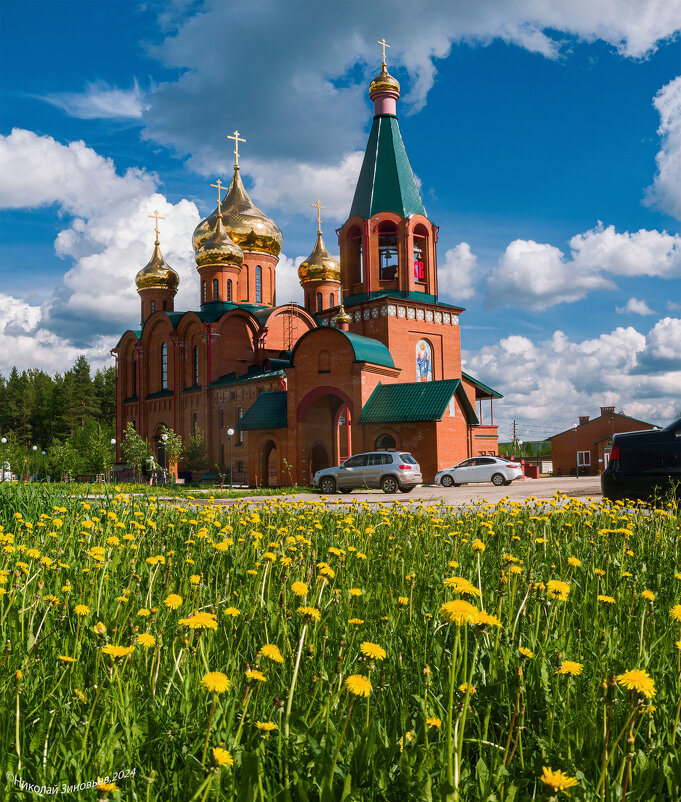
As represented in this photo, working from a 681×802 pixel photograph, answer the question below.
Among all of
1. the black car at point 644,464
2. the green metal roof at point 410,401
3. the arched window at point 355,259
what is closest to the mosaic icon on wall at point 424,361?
the arched window at point 355,259

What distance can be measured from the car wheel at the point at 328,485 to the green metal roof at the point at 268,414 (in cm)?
598

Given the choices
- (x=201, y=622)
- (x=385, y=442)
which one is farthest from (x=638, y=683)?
(x=385, y=442)

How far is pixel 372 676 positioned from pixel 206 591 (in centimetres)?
151

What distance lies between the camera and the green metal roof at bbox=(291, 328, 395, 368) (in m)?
25.2

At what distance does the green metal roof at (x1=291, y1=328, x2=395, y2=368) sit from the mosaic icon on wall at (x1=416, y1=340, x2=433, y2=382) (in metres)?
2.92

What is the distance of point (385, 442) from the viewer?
2505 centimetres

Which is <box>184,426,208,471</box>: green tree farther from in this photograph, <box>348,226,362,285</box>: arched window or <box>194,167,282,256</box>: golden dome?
<box>194,167,282,256</box>: golden dome

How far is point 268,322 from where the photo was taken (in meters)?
36.5

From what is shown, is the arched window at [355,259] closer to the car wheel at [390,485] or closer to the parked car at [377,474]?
the parked car at [377,474]

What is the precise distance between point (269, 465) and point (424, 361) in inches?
333

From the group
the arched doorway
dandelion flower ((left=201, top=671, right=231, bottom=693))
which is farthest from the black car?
the arched doorway

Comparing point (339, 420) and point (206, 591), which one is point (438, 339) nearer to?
point (339, 420)

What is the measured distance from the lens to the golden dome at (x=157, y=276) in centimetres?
4491

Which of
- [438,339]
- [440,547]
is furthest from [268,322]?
[440,547]
